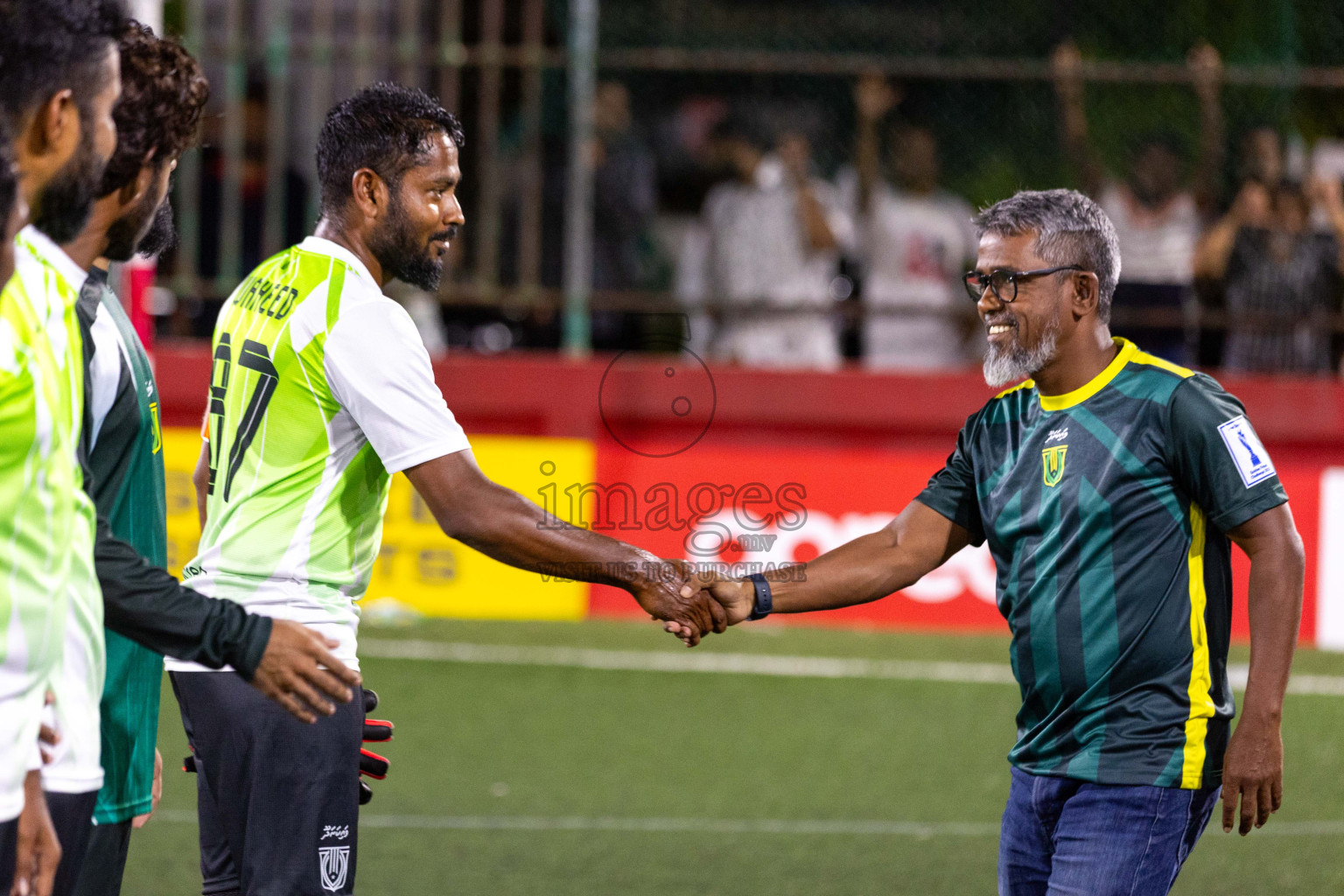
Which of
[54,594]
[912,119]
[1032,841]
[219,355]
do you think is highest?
[912,119]

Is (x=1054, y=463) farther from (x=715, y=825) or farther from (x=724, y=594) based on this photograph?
(x=715, y=825)

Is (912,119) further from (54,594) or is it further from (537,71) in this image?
(54,594)

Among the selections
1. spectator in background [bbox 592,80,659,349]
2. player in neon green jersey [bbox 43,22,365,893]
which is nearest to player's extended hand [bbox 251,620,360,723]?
player in neon green jersey [bbox 43,22,365,893]

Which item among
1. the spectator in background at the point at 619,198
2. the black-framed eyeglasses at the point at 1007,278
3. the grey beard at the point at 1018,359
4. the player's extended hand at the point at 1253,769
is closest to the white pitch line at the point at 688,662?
the spectator in background at the point at 619,198

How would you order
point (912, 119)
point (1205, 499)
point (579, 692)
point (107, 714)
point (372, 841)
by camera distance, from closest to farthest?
point (107, 714) → point (1205, 499) → point (372, 841) → point (579, 692) → point (912, 119)

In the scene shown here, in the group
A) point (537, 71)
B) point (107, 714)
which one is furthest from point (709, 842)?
point (537, 71)

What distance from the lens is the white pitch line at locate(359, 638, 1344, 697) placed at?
9.11 m

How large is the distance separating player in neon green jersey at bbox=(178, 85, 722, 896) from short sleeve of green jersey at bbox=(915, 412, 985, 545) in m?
1.01

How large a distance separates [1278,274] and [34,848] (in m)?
9.45

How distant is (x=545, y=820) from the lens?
6527 mm

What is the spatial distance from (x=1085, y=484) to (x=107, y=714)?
2.15 meters

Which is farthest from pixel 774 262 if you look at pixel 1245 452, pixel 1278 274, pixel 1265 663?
pixel 1265 663

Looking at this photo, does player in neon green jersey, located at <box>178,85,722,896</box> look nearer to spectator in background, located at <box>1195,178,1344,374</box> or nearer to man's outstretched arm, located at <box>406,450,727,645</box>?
man's outstretched arm, located at <box>406,450,727,645</box>

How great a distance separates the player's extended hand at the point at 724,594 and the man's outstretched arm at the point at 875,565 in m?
0.03
